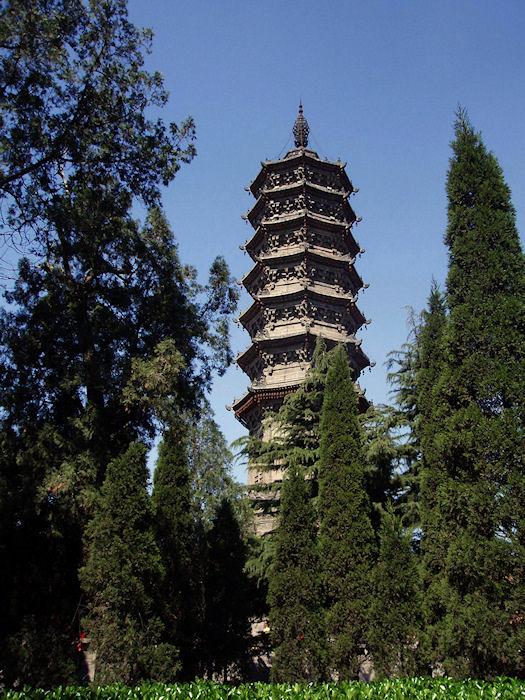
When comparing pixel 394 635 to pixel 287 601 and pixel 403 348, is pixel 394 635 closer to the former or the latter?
pixel 287 601

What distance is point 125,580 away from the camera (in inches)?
413

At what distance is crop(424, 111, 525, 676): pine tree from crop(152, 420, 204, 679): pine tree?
5339 mm

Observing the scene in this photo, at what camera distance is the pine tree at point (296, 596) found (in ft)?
35.6

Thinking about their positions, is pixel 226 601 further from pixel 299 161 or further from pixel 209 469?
pixel 299 161

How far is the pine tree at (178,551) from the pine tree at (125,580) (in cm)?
177

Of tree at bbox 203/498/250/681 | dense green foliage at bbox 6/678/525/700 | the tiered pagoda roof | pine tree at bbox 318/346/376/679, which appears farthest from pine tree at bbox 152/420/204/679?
the tiered pagoda roof

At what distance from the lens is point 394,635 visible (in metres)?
10.8

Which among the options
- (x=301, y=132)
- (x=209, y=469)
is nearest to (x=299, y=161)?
(x=301, y=132)

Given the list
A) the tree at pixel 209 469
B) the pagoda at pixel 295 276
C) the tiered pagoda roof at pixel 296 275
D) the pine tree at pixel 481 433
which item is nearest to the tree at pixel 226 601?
the tree at pixel 209 469

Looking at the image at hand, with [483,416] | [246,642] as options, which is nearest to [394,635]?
[483,416]

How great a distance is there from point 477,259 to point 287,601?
708 centimetres

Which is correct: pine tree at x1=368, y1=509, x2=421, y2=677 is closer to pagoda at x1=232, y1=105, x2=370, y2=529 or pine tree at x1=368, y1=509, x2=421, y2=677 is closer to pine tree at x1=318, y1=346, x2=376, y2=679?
pine tree at x1=318, y1=346, x2=376, y2=679

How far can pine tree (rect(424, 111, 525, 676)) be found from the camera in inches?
355

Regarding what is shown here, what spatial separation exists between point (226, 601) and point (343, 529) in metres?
4.36
